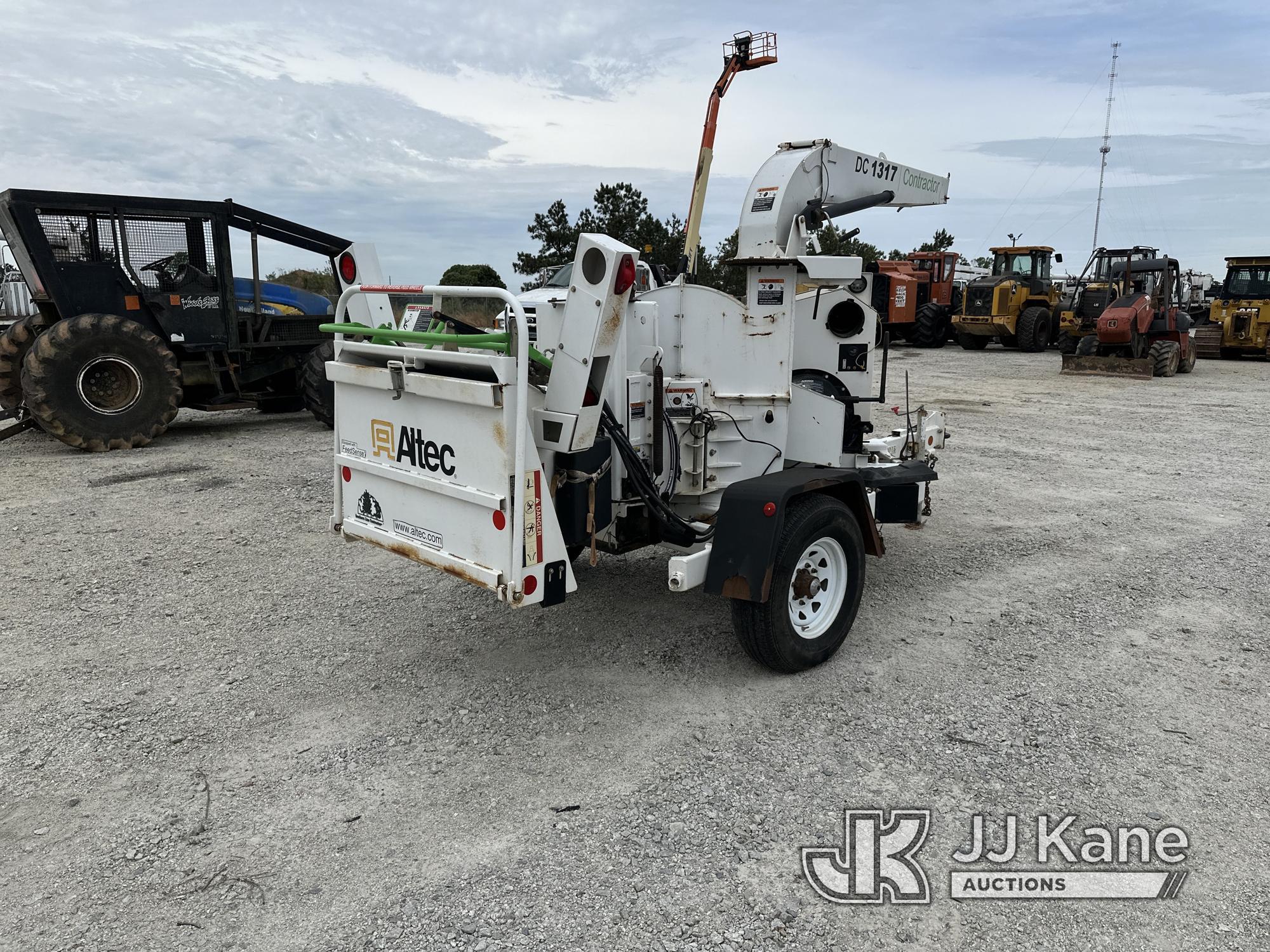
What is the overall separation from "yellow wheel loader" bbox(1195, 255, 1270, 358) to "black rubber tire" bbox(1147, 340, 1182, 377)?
4130 mm

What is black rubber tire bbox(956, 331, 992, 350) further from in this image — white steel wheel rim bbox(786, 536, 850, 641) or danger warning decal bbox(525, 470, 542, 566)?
danger warning decal bbox(525, 470, 542, 566)

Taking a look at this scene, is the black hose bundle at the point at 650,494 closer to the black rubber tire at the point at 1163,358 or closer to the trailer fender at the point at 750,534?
the trailer fender at the point at 750,534

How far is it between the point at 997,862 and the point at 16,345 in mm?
11784

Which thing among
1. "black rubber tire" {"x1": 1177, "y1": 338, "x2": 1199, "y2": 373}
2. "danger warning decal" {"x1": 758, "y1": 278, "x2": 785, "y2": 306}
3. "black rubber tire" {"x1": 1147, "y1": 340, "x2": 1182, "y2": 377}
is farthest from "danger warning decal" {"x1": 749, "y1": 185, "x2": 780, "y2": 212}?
"black rubber tire" {"x1": 1177, "y1": 338, "x2": 1199, "y2": 373}

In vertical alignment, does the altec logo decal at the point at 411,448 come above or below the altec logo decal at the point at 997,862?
above

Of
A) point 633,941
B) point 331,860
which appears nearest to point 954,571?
point 633,941

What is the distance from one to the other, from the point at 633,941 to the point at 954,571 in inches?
156

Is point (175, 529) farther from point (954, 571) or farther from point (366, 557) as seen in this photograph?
point (954, 571)

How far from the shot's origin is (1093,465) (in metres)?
9.24

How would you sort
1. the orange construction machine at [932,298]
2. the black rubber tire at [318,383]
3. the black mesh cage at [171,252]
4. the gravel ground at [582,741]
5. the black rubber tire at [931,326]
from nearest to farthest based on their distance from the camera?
the gravel ground at [582,741] < the black mesh cage at [171,252] < the black rubber tire at [318,383] < the black rubber tire at [931,326] < the orange construction machine at [932,298]

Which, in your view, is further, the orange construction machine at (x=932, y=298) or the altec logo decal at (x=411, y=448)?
the orange construction machine at (x=932, y=298)

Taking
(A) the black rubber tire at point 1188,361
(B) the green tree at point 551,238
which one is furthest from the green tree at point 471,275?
(A) the black rubber tire at point 1188,361

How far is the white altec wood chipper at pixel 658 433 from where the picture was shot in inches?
137

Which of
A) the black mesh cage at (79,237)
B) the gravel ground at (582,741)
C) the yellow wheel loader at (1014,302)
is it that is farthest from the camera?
the yellow wheel loader at (1014,302)
